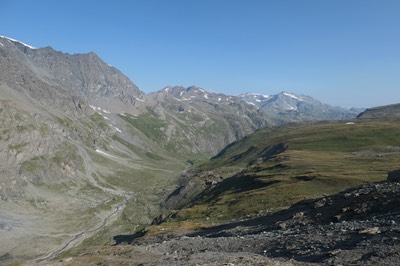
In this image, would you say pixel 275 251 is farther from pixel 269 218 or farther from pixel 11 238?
pixel 11 238

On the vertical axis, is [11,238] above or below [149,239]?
below

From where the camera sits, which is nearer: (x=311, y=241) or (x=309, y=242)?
(x=309, y=242)

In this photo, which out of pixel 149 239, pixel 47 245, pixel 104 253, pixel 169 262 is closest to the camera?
pixel 169 262

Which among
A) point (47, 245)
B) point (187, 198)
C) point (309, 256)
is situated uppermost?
point (309, 256)

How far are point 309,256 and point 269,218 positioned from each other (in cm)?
2969

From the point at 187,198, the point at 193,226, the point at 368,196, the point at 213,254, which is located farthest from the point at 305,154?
the point at 213,254

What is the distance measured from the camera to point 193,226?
78.2m

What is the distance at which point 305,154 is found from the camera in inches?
7470

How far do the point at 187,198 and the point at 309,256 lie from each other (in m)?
162

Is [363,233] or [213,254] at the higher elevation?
→ [363,233]

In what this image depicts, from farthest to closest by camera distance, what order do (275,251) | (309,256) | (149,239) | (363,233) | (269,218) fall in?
(149,239)
(269,218)
(275,251)
(363,233)
(309,256)

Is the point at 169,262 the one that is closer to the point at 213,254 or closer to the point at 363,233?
the point at 213,254

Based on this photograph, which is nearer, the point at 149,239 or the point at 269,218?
the point at 269,218

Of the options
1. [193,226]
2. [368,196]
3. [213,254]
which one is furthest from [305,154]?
[213,254]
